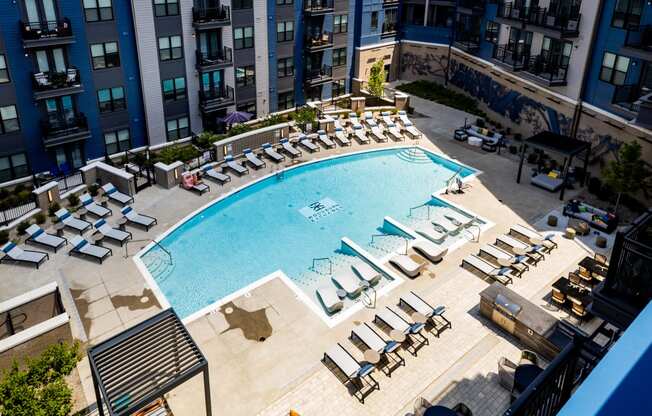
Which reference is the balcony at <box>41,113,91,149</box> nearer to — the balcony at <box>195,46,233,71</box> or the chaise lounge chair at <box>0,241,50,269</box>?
the balcony at <box>195,46,233,71</box>

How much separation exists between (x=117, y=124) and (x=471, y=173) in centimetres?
2451

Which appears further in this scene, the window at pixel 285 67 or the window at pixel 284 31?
the window at pixel 285 67

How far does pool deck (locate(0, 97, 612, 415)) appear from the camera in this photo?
18.5m

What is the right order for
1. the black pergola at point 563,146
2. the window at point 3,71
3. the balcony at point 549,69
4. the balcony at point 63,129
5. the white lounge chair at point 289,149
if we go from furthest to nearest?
the white lounge chair at point 289,149
the balcony at point 549,69
the balcony at point 63,129
the black pergola at point 563,146
the window at point 3,71

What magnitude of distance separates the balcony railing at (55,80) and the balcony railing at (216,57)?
8434 mm

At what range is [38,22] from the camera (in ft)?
101

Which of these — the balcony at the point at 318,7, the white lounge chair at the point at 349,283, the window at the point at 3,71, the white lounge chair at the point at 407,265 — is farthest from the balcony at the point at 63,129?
the white lounge chair at the point at 407,265

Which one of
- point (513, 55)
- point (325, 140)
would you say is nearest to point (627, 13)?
point (513, 55)

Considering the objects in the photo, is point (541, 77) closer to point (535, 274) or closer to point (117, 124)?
point (535, 274)

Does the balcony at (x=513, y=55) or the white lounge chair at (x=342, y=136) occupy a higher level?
the balcony at (x=513, y=55)

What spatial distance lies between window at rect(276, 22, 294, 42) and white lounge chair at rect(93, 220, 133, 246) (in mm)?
22057

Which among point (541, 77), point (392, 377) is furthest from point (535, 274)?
point (541, 77)

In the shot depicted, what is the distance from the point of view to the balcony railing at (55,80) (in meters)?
31.5

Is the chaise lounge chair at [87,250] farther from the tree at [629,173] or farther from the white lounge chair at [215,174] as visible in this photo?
the tree at [629,173]
